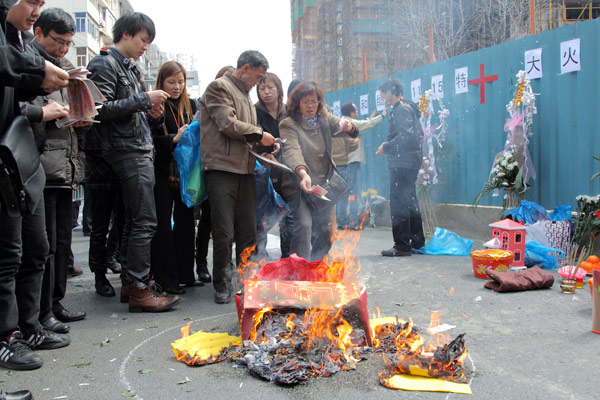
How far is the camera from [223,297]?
15.4 ft

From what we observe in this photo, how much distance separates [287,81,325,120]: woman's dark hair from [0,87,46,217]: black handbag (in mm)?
2580

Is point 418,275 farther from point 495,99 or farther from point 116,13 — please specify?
point 116,13

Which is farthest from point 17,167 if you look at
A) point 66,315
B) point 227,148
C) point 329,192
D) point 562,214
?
point 562,214

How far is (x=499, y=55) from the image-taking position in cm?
799

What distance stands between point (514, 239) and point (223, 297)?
3.40 metres

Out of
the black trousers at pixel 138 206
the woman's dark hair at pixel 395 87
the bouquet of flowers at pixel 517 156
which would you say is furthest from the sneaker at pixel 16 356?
the bouquet of flowers at pixel 517 156

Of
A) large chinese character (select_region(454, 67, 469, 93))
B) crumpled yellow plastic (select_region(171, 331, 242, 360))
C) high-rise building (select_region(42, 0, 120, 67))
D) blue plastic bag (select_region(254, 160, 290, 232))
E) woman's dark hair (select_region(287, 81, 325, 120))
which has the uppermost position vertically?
high-rise building (select_region(42, 0, 120, 67))

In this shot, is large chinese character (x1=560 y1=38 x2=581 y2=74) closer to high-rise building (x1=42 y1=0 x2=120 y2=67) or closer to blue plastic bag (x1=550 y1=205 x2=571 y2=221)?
blue plastic bag (x1=550 y1=205 x2=571 y2=221)

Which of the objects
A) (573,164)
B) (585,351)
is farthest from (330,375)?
(573,164)

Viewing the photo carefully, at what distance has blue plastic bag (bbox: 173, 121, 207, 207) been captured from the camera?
485 centimetres

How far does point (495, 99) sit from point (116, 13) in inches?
2191

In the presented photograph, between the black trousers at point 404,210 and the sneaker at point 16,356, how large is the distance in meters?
4.87

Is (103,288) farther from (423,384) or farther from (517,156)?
(517,156)

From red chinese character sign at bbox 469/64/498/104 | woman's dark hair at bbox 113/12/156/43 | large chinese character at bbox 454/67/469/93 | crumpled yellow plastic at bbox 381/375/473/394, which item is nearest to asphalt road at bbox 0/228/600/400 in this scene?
crumpled yellow plastic at bbox 381/375/473/394
